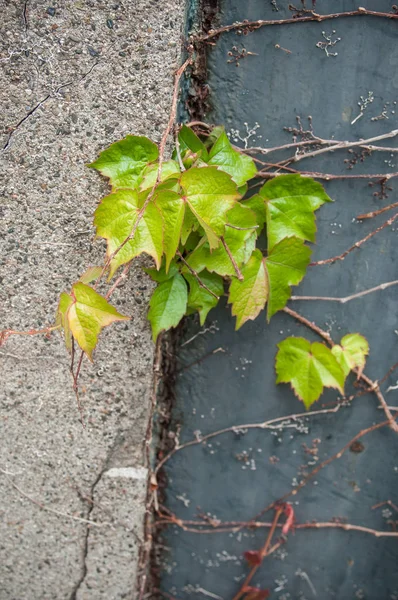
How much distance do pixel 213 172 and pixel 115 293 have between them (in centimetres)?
45

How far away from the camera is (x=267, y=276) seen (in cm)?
122

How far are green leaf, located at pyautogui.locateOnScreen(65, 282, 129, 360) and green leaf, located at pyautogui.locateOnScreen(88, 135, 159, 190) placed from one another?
0.29 m

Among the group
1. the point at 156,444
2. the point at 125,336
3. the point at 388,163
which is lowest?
the point at 156,444

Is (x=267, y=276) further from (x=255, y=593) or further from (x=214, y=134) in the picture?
(x=255, y=593)

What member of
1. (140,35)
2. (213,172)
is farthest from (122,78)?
(213,172)

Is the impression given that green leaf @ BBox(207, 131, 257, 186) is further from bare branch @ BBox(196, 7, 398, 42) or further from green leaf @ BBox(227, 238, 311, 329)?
bare branch @ BBox(196, 7, 398, 42)

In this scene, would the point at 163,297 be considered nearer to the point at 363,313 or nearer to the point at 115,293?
the point at 115,293

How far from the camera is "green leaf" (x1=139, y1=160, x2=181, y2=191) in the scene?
3.49 feet

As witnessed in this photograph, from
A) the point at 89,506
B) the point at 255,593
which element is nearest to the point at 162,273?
the point at 89,506

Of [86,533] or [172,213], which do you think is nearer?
[172,213]

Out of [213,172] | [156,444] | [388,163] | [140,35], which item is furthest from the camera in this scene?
[156,444]

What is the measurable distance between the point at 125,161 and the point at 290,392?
79 cm

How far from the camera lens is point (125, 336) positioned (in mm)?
1310

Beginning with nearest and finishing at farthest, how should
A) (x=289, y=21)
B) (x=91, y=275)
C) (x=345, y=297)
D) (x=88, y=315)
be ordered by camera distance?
1. (x=88, y=315)
2. (x=91, y=275)
3. (x=289, y=21)
4. (x=345, y=297)
